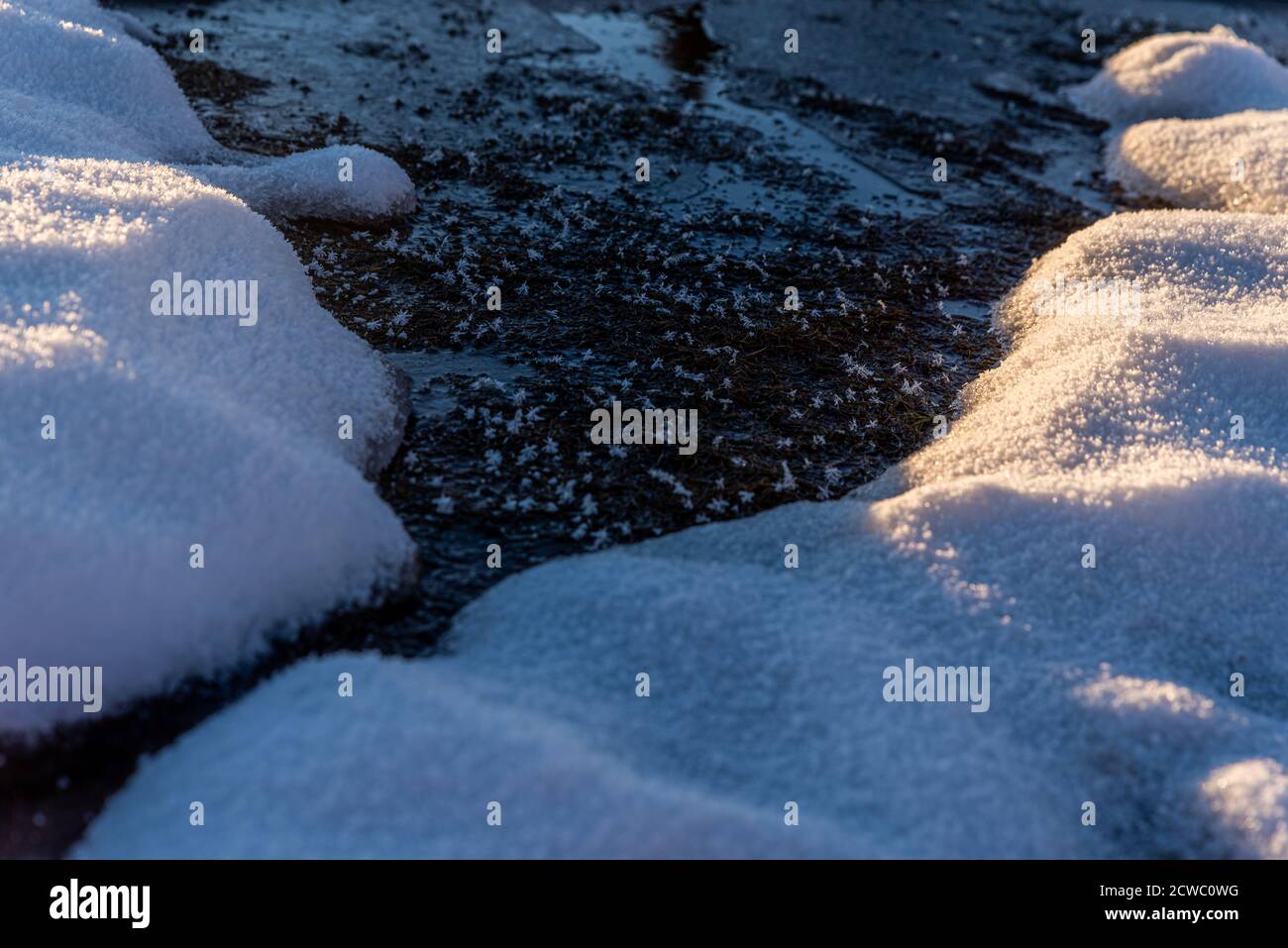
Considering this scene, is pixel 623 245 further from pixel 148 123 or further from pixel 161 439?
pixel 161 439

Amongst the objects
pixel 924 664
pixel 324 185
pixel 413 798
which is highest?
pixel 324 185

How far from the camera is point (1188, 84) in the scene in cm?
1755

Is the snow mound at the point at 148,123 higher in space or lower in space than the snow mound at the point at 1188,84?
lower

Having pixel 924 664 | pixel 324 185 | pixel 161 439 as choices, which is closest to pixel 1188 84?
pixel 324 185

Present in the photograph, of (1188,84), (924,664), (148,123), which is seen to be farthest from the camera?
(1188,84)

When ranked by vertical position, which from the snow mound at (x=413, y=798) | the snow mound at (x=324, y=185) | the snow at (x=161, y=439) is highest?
the snow mound at (x=324, y=185)

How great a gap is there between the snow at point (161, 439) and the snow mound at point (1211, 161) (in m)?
12.1

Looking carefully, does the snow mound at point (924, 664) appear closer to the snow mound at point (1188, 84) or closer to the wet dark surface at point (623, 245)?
the wet dark surface at point (623, 245)

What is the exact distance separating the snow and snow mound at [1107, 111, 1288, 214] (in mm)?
12106

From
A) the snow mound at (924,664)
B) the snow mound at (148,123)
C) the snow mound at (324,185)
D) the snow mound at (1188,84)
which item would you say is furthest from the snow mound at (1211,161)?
the snow mound at (148,123)

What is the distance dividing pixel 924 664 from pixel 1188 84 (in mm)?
15679

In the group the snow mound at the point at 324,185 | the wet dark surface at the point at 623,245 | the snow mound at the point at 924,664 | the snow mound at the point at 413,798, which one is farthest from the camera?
the snow mound at the point at 324,185

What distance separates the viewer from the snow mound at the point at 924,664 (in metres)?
5.25

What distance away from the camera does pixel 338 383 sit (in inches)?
328
